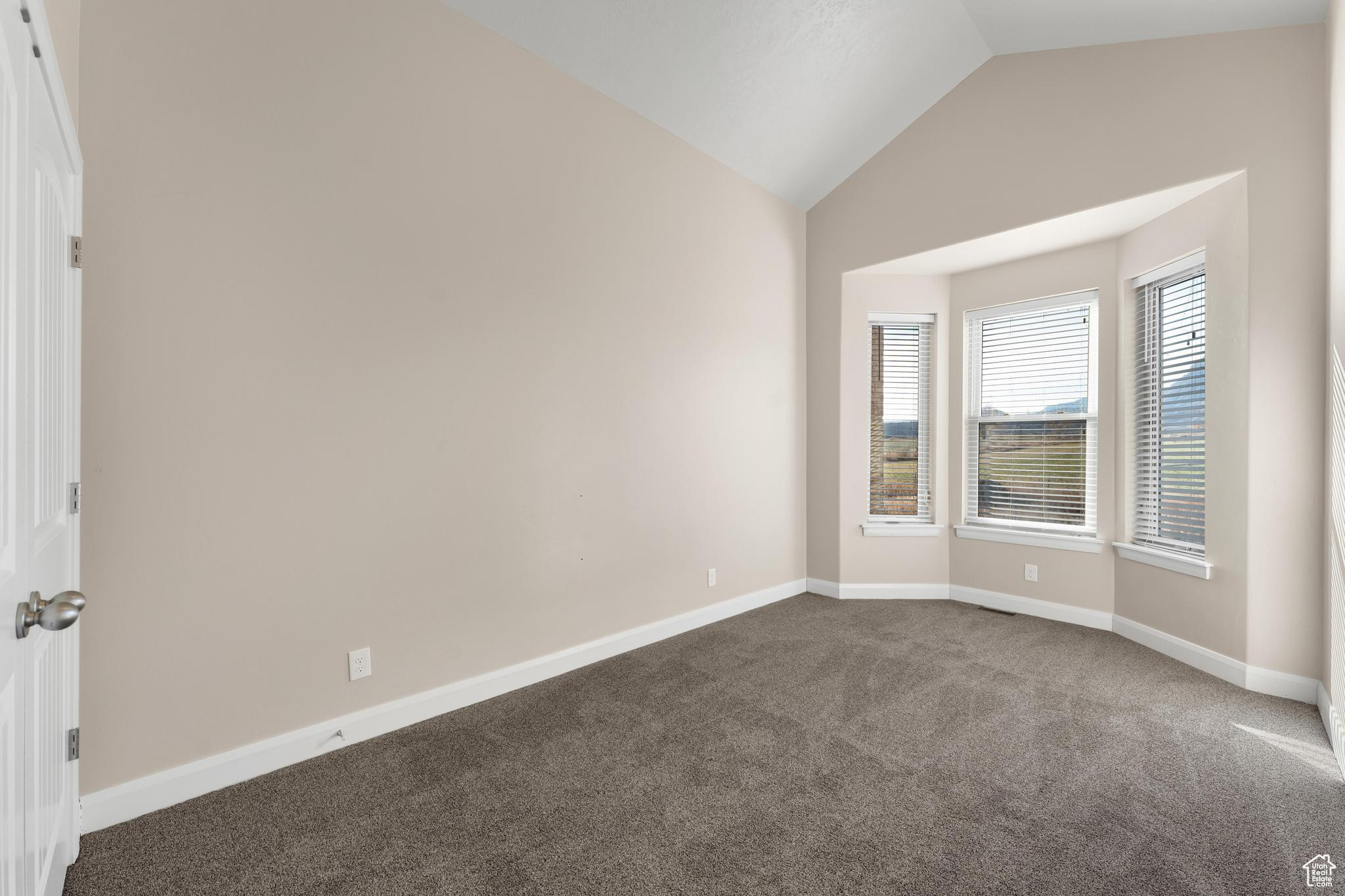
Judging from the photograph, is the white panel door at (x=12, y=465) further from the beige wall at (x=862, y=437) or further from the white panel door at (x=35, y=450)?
the beige wall at (x=862, y=437)

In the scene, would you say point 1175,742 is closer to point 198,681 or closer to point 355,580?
point 355,580

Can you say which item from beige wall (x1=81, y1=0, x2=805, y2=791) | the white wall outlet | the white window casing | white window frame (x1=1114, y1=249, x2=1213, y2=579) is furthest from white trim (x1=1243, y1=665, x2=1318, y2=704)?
the white wall outlet

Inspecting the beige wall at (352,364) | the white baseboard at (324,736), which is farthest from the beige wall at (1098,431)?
the white baseboard at (324,736)

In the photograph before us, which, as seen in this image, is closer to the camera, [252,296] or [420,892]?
[420,892]

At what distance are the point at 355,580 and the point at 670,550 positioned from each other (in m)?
1.87

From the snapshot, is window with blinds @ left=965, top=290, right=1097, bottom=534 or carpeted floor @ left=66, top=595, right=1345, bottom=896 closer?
carpeted floor @ left=66, top=595, right=1345, bottom=896

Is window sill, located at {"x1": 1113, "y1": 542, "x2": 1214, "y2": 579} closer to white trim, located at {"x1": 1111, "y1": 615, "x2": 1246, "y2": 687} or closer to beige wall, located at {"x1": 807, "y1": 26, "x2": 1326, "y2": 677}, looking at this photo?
beige wall, located at {"x1": 807, "y1": 26, "x2": 1326, "y2": 677}

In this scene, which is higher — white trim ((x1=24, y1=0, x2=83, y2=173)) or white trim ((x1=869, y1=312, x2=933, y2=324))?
white trim ((x1=869, y1=312, x2=933, y2=324))

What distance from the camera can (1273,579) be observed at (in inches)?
115

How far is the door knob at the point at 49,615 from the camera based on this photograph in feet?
3.34

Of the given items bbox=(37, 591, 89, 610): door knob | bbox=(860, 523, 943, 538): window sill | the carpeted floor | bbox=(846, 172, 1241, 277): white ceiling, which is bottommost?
the carpeted floor

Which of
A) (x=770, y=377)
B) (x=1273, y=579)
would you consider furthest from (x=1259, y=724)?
(x=770, y=377)

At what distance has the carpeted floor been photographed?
1.73 metres

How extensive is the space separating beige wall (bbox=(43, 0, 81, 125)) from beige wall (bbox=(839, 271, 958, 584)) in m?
4.21
